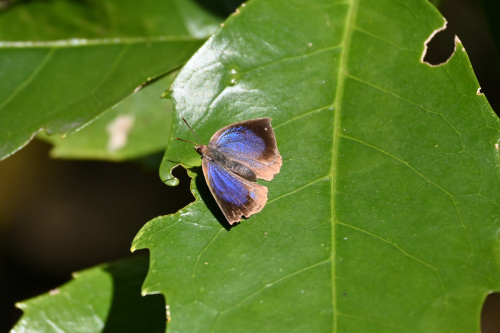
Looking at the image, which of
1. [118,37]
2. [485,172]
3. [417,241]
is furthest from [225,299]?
[118,37]

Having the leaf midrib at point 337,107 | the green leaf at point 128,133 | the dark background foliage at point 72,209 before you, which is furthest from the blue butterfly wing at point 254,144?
the dark background foliage at point 72,209

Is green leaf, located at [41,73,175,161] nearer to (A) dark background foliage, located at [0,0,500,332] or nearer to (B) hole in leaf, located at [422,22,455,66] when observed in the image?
(A) dark background foliage, located at [0,0,500,332]

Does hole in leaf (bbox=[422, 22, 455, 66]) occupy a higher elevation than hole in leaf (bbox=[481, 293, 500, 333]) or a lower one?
higher

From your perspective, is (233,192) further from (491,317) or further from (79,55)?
(491,317)

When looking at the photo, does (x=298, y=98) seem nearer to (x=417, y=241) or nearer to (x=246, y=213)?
(x=246, y=213)

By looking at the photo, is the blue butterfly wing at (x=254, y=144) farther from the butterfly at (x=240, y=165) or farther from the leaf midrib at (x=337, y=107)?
the leaf midrib at (x=337, y=107)

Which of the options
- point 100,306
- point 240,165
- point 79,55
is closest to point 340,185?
point 240,165

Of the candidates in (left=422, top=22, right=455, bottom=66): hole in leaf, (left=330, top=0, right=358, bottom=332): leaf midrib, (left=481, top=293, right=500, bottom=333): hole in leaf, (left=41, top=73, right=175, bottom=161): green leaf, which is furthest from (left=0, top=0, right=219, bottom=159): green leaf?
(left=481, top=293, right=500, bottom=333): hole in leaf
